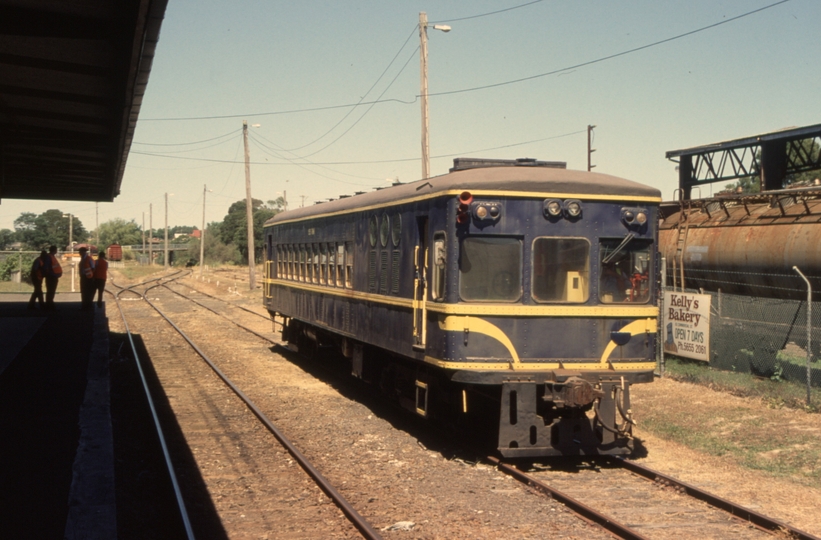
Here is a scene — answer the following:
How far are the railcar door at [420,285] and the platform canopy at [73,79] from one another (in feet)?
12.2

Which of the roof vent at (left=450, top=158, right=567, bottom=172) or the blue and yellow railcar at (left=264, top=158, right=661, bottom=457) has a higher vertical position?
the roof vent at (left=450, top=158, right=567, bottom=172)

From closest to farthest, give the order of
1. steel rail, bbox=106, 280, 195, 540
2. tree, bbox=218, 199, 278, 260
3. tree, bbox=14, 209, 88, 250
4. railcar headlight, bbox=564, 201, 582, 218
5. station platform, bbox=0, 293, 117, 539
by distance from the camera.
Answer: station platform, bbox=0, 293, 117, 539 < steel rail, bbox=106, 280, 195, 540 < railcar headlight, bbox=564, 201, 582, 218 < tree, bbox=218, 199, 278, 260 < tree, bbox=14, 209, 88, 250

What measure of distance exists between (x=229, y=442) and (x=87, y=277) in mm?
15756

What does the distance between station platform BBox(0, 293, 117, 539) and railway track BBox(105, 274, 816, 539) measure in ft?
13.2

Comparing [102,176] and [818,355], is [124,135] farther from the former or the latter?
[818,355]

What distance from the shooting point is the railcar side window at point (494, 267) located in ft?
31.2

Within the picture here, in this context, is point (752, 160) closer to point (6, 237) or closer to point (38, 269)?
point (38, 269)

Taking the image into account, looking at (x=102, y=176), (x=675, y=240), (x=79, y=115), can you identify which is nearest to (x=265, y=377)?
(x=79, y=115)

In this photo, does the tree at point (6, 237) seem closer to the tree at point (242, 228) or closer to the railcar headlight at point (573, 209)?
the tree at point (242, 228)

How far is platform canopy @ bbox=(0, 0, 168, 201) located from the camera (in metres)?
7.93

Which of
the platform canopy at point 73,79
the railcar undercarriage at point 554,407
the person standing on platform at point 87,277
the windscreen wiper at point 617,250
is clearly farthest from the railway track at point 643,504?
the person standing on platform at point 87,277

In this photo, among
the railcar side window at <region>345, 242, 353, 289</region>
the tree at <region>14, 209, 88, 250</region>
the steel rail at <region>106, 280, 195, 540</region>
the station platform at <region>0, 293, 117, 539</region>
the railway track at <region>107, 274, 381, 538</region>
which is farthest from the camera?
the tree at <region>14, 209, 88, 250</region>

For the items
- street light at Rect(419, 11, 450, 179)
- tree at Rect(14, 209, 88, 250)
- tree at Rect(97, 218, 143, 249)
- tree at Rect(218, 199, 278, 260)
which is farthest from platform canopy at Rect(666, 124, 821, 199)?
tree at Rect(97, 218, 143, 249)

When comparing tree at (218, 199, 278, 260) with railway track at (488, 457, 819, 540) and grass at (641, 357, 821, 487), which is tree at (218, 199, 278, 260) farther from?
railway track at (488, 457, 819, 540)
